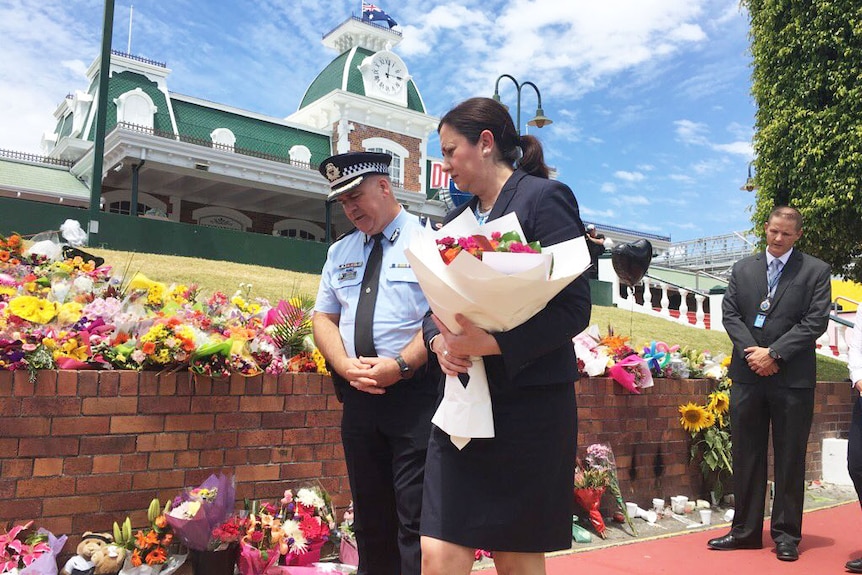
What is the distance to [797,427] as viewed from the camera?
450 cm

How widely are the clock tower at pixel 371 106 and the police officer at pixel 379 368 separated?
24929mm

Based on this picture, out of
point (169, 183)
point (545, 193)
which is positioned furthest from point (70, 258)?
point (169, 183)

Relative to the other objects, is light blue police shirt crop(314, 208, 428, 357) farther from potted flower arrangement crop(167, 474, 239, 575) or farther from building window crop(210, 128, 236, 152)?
building window crop(210, 128, 236, 152)

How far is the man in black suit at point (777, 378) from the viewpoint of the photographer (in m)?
4.50

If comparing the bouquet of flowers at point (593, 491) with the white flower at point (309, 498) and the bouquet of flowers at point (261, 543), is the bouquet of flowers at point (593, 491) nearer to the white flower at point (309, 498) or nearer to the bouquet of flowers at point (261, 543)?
the white flower at point (309, 498)

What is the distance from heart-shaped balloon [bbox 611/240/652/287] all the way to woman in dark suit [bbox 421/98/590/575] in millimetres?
2603

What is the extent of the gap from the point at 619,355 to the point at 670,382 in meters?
0.56

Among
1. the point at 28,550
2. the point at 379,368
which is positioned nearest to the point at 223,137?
the point at 28,550

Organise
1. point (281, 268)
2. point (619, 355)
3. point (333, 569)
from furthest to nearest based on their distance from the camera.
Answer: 1. point (281, 268)
2. point (619, 355)
3. point (333, 569)

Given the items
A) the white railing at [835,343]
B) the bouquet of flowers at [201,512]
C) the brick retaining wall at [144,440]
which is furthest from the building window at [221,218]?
the bouquet of flowers at [201,512]

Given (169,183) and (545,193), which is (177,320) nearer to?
(545,193)

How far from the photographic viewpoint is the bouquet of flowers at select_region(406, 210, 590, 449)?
1902 mm

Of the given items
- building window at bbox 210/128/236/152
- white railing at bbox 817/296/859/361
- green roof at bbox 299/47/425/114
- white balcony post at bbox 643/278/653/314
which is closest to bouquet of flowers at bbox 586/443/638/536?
white railing at bbox 817/296/859/361

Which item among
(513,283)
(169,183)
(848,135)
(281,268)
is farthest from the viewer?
(169,183)
